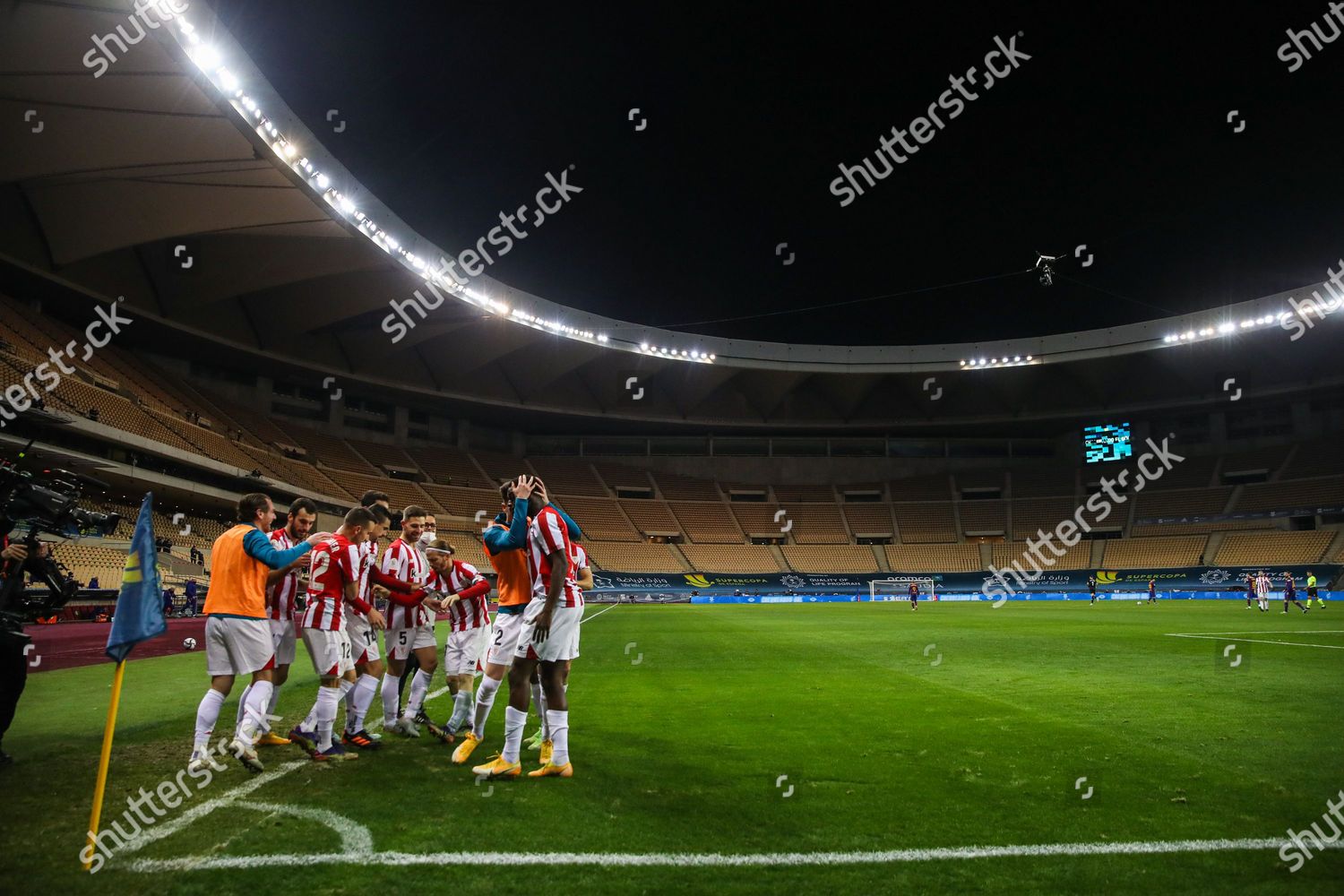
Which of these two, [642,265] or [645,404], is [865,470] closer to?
[645,404]

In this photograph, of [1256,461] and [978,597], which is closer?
[978,597]

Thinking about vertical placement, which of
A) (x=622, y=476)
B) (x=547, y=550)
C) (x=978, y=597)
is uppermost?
(x=622, y=476)

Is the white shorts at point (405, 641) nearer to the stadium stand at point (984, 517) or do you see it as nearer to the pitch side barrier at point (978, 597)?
the pitch side barrier at point (978, 597)

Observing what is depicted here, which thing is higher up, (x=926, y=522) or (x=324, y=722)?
(x=926, y=522)

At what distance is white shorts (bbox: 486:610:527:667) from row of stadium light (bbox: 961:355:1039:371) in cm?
4970

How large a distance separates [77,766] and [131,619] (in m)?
2.76

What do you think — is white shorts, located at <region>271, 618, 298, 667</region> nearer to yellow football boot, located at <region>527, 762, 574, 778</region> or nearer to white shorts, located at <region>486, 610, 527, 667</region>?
white shorts, located at <region>486, 610, 527, 667</region>

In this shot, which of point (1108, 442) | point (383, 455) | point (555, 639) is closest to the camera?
point (555, 639)

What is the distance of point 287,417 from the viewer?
149 feet

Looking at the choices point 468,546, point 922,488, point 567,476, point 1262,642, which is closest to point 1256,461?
point 922,488

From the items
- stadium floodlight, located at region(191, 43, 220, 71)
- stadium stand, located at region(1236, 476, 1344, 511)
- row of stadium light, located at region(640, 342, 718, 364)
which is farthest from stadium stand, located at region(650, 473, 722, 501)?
stadium floodlight, located at region(191, 43, 220, 71)

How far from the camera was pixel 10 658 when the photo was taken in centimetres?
538

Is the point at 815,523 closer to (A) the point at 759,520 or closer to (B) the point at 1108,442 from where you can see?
(A) the point at 759,520

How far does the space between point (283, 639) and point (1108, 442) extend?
203 feet
